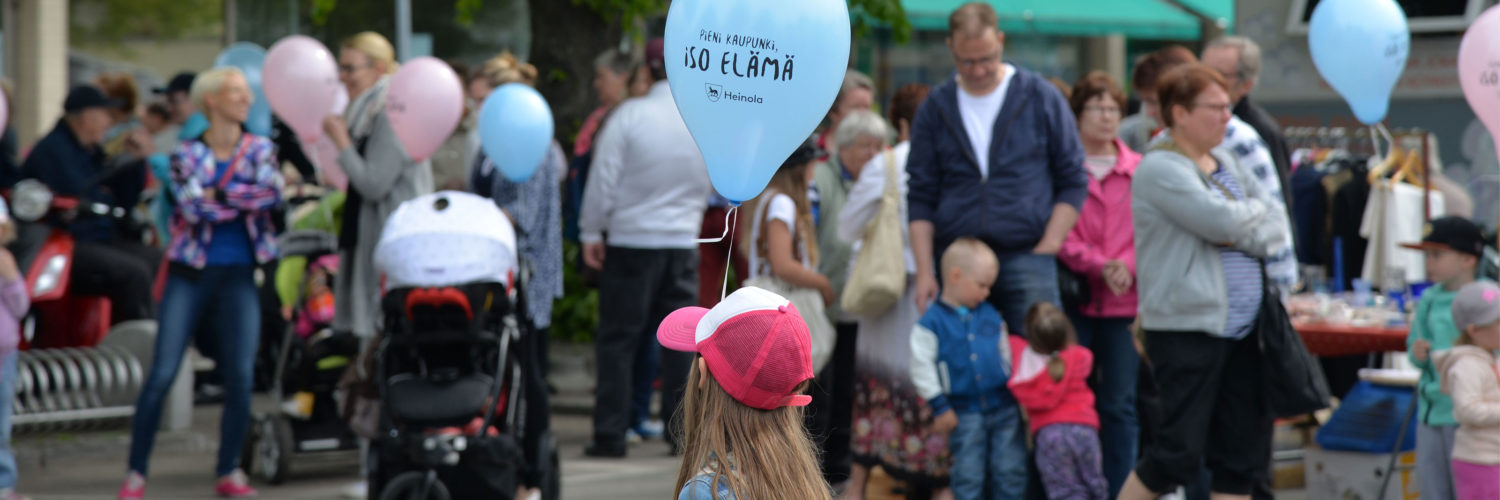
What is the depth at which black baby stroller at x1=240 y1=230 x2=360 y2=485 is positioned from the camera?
7559 millimetres

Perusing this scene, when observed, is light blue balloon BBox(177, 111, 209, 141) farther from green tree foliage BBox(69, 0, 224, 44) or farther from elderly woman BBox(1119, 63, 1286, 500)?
elderly woman BBox(1119, 63, 1286, 500)

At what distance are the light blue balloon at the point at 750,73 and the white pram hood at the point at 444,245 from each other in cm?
248

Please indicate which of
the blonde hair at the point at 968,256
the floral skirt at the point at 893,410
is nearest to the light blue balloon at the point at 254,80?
the floral skirt at the point at 893,410

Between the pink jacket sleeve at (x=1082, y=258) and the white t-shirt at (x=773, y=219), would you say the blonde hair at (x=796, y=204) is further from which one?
the pink jacket sleeve at (x=1082, y=258)

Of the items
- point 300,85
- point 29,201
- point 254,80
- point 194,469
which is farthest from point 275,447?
point 254,80

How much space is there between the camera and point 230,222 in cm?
693

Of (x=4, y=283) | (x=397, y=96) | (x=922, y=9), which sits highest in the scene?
(x=922, y=9)

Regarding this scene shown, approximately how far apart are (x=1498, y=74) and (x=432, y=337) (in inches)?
147

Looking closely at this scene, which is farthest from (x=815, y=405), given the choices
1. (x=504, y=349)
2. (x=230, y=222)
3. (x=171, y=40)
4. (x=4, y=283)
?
(x=171, y=40)

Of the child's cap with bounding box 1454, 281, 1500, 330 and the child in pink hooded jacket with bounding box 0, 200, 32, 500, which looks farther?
the child in pink hooded jacket with bounding box 0, 200, 32, 500

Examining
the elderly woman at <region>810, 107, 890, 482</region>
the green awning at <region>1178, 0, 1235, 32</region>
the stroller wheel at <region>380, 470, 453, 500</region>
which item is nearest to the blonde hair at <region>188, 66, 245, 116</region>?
the stroller wheel at <region>380, 470, 453, 500</region>

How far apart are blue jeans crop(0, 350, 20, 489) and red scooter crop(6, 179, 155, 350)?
1.72 m

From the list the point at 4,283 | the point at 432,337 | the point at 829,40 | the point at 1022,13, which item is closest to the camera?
the point at 829,40

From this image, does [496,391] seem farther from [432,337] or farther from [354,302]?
[354,302]
